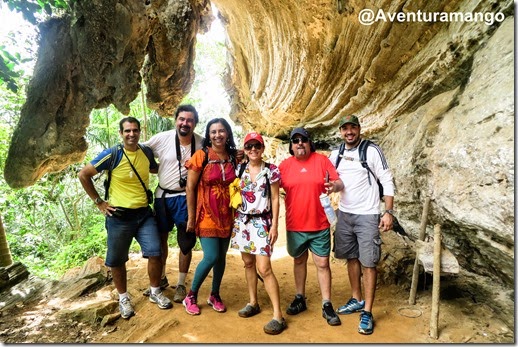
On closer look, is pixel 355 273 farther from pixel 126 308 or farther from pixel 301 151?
pixel 126 308

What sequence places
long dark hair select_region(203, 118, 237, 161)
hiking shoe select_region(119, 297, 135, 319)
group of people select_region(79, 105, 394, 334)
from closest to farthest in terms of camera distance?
group of people select_region(79, 105, 394, 334), long dark hair select_region(203, 118, 237, 161), hiking shoe select_region(119, 297, 135, 319)

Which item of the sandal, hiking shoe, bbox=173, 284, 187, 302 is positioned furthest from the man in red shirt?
hiking shoe, bbox=173, 284, 187, 302

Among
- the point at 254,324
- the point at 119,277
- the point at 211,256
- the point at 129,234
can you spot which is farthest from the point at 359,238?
the point at 119,277

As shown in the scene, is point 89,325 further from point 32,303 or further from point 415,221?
point 415,221

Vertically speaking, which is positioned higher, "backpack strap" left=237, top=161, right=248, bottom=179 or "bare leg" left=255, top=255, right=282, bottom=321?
"backpack strap" left=237, top=161, right=248, bottom=179

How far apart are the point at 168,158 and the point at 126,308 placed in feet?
6.43

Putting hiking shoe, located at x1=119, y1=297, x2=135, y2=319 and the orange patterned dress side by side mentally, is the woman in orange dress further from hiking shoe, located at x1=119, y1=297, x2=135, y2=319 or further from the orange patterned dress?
hiking shoe, located at x1=119, y1=297, x2=135, y2=319

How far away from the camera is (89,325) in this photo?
164 inches

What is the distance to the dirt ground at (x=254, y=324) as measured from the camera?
3.46 metres

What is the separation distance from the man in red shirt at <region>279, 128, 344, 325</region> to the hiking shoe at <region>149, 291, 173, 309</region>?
1.71 m

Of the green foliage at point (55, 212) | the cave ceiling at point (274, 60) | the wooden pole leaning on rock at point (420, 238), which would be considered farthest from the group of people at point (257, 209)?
the green foliage at point (55, 212)

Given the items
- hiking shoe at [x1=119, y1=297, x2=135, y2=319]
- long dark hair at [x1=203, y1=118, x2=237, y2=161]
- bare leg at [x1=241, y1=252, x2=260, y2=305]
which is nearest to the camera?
bare leg at [x1=241, y1=252, x2=260, y2=305]

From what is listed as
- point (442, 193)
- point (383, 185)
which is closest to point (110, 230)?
point (383, 185)

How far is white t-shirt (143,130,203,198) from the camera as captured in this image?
166 inches
